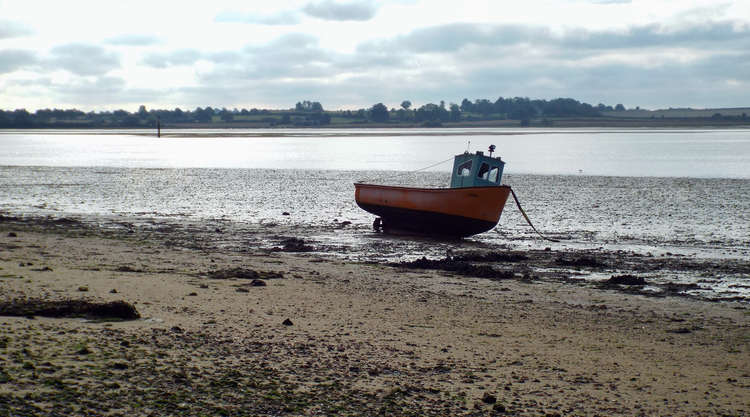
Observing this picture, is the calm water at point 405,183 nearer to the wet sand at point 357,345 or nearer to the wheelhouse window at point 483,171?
the wheelhouse window at point 483,171

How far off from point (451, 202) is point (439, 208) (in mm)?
374

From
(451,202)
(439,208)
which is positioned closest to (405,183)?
(439,208)

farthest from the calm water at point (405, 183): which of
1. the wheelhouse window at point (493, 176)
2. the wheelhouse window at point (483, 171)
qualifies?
the wheelhouse window at point (483, 171)

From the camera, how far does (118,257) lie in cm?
1477

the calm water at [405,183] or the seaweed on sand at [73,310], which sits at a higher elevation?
the seaweed on sand at [73,310]

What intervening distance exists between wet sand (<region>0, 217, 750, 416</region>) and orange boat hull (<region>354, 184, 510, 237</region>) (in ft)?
21.8

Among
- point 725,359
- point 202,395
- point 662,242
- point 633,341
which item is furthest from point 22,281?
point 662,242

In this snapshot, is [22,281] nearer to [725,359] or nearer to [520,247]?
[725,359]

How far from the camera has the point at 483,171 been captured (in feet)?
72.6

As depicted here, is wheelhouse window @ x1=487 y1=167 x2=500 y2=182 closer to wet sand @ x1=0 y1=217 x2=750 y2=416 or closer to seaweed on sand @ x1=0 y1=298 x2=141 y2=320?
wet sand @ x1=0 y1=217 x2=750 y2=416

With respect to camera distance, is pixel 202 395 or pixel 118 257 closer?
pixel 202 395

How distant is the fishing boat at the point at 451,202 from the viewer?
20578 mm

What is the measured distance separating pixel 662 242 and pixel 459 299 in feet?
30.3

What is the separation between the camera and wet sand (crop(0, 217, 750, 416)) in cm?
647
